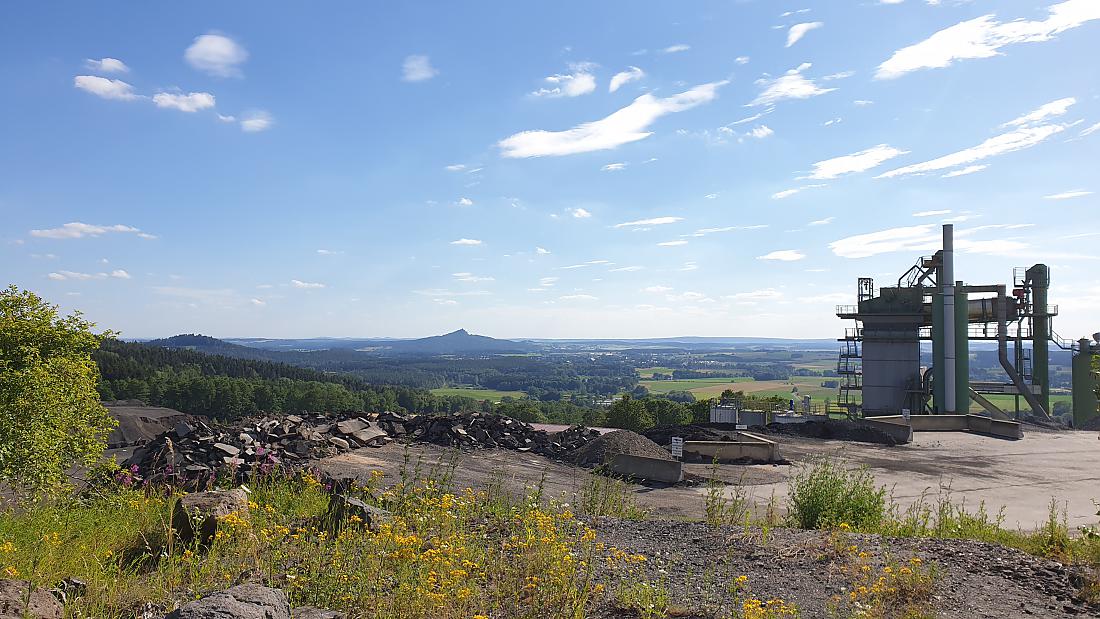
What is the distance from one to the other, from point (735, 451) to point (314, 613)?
56.9ft

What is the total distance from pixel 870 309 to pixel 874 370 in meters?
3.75

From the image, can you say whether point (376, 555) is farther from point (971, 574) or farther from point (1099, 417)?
point (1099, 417)

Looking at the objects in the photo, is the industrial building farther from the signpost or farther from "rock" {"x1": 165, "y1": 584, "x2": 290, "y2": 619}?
"rock" {"x1": 165, "y1": 584, "x2": 290, "y2": 619}

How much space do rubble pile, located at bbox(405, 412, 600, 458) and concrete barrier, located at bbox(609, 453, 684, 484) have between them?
108 inches

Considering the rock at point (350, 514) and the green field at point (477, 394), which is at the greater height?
the rock at point (350, 514)

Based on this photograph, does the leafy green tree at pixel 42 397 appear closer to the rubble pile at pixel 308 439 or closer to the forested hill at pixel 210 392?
the rubble pile at pixel 308 439

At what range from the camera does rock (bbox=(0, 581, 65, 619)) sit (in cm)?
454

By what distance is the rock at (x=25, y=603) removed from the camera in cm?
454

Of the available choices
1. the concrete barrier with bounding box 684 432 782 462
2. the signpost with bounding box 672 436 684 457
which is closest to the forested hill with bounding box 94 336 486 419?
the concrete barrier with bounding box 684 432 782 462

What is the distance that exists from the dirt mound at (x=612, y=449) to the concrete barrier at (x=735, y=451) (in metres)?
1.03

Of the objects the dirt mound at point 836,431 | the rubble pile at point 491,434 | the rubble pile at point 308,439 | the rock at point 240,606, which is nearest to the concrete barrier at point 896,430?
the dirt mound at point 836,431

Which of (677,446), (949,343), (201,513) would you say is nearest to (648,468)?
(677,446)

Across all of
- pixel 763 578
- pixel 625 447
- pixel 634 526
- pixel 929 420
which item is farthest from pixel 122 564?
pixel 929 420

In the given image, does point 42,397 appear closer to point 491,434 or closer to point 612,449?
point 612,449
